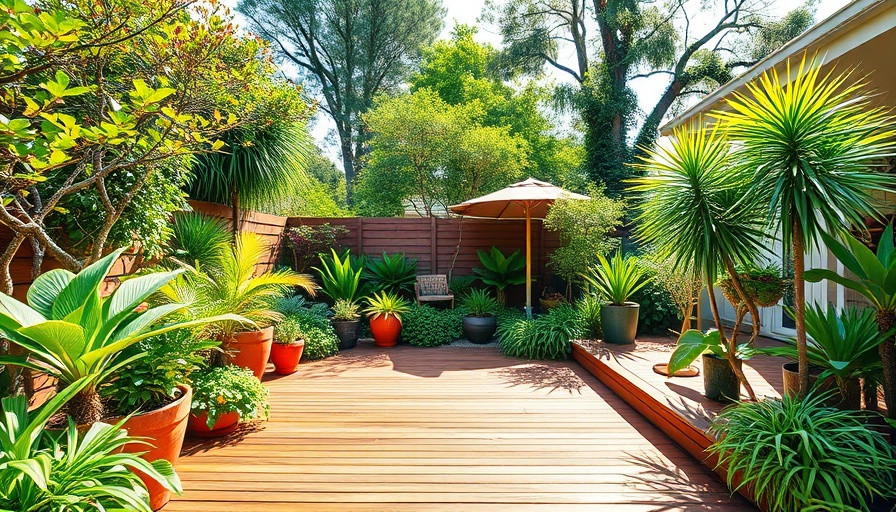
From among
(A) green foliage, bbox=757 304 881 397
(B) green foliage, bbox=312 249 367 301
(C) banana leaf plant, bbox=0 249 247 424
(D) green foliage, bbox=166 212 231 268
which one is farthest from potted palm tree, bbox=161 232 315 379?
(A) green foliage, bbox=757 304 881 397

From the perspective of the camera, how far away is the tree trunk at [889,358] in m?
2.10

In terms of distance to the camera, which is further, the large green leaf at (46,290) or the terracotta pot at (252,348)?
the terracotta pot at (252,348)

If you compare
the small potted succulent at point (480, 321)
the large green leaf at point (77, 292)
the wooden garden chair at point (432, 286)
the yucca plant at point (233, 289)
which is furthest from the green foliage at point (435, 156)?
the large green leaf at point (77, 292)

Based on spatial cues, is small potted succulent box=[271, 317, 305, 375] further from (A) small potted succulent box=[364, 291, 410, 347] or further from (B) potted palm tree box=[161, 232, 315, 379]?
(A) small potted succulent box=[364, 291, 410, 347]

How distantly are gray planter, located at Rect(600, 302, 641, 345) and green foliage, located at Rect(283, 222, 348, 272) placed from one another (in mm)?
4295

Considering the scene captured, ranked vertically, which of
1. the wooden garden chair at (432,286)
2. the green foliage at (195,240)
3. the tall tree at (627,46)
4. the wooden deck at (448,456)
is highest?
the tall tree at (627,46)

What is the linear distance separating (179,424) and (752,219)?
3.51 m

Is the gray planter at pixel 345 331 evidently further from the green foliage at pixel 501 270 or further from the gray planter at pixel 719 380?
the gray planter at pixel 719 380

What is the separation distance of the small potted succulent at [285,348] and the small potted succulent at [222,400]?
131cm

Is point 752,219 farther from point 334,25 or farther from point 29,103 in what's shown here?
point 334,25

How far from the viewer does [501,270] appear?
23.6ft

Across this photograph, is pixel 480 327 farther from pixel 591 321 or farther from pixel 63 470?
pixel 63 470

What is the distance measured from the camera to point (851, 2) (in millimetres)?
2537

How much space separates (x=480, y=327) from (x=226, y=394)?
3.63 m
